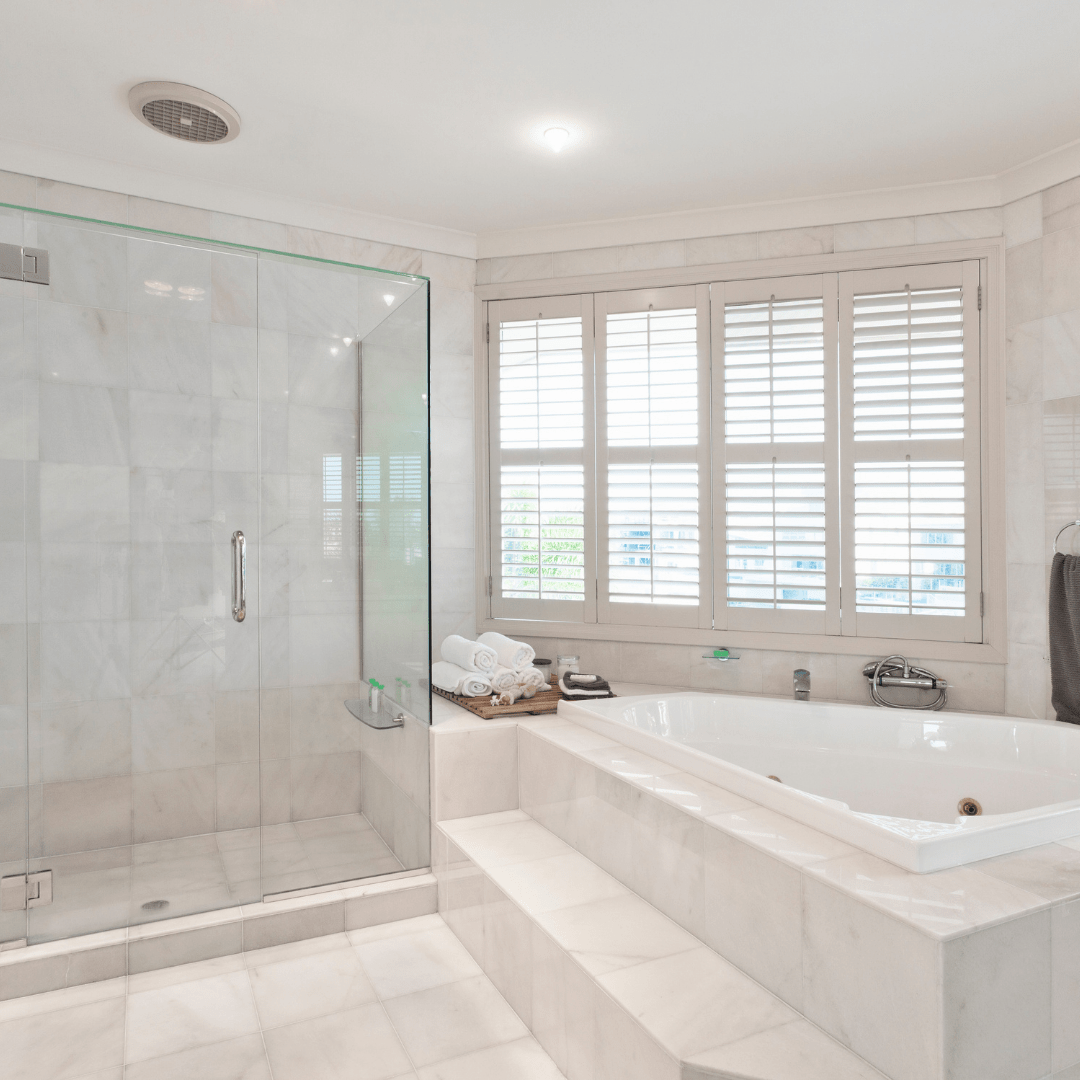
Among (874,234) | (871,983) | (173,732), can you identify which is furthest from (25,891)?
(874,234)

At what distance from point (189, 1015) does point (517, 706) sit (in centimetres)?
127

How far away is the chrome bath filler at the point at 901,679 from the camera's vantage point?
2822 mm

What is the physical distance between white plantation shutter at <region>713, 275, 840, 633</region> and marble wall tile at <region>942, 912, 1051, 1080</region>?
5.71 ft

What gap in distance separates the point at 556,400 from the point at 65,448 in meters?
1.86

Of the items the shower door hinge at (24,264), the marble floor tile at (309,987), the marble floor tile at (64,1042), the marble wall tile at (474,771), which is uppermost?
the shower door hinge at (24,264)

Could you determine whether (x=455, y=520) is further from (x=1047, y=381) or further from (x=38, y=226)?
(x=1047, y=381)

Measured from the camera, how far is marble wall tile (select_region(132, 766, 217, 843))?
2178 mm

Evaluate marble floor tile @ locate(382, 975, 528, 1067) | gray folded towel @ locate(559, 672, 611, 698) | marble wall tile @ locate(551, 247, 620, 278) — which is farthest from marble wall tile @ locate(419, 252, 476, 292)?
marble floor tile @ locate(382, 975, 528, 1067)

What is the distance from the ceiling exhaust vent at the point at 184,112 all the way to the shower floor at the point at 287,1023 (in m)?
2.45

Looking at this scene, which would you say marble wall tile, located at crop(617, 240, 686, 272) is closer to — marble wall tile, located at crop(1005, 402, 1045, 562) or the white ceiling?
the white ceiling

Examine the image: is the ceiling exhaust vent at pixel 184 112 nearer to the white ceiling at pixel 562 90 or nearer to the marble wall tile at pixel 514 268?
the white ceiling at pixel 562 90

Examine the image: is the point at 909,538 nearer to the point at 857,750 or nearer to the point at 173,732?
the point at 857,750

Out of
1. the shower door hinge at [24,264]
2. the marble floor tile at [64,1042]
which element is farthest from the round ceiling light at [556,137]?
the marble floor tile at [64,1042]

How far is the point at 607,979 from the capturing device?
1596 millimetres
